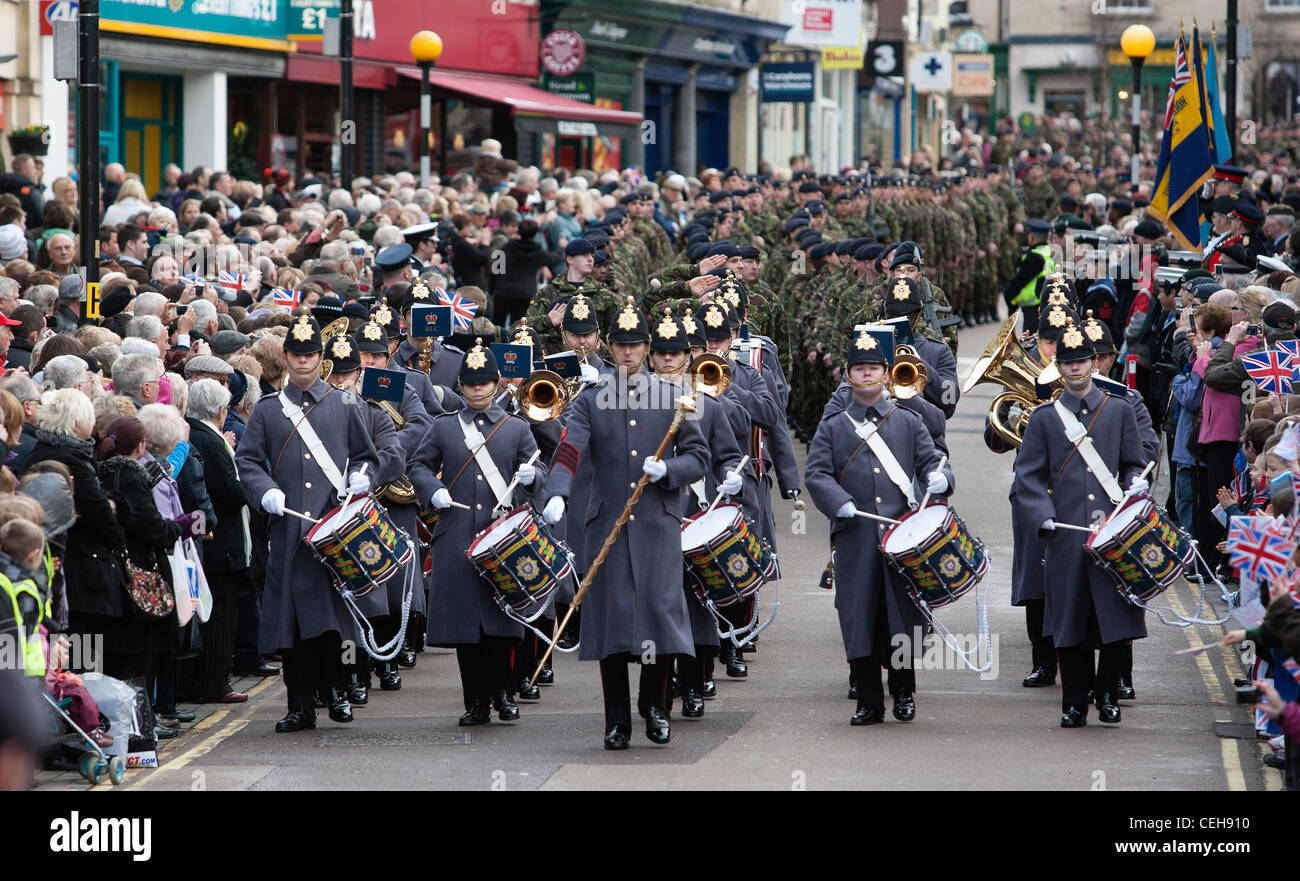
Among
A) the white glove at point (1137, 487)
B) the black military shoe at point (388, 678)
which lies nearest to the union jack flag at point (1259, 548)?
the white glove at point (1137, 487)

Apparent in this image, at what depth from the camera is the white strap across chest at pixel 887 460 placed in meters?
10.1

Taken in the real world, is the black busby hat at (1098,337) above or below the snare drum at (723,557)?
above

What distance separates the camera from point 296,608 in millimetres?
9891

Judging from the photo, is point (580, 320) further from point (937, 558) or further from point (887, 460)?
point (937, 558)

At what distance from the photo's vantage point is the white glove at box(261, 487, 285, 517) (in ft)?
32.0

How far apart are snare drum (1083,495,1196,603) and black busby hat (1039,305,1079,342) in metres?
1.40

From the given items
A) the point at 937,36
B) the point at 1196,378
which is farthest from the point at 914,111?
the point at 1196,378

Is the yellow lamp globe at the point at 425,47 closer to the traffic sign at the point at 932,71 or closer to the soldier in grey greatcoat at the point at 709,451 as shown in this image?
the soldier in grey greatcoat at the point at 709,451

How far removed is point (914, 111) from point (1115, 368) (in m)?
45.3

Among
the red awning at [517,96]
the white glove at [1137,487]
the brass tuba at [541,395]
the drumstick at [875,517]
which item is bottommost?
the drumstick at [875,517]

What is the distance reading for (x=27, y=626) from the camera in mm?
7832

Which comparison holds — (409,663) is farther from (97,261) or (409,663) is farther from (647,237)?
(647,237)

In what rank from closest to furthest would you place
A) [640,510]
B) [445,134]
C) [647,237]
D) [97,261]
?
[640,510]
[97,261]
[647,237]
[445,134]

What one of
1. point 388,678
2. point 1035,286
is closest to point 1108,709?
point 388,678
